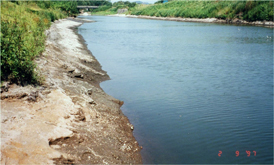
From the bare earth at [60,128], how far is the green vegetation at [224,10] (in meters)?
55.5

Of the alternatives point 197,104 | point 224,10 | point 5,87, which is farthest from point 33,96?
point 224,10

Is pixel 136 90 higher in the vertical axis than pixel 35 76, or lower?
lower

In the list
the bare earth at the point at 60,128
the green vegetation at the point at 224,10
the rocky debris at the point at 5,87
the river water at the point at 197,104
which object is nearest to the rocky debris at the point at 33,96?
the bare earth at the point at 60,128

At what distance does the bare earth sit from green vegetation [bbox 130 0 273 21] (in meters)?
55.5

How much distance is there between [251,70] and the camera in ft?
55.0

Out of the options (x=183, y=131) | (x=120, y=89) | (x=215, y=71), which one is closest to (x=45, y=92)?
(x=183, y=131)

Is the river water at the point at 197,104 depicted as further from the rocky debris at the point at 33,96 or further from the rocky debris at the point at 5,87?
the rocky debris at the point at 5,87

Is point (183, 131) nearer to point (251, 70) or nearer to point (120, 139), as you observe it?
point (120, 139)

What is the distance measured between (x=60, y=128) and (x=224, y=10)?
72.5 meters

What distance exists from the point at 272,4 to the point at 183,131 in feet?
190

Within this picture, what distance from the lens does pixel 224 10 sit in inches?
2813

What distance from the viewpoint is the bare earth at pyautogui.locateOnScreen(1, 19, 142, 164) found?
552cm

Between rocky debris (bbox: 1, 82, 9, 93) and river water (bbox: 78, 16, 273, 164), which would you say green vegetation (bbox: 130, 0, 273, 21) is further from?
rocky debris (bbox: 1, 82, 9, 93)

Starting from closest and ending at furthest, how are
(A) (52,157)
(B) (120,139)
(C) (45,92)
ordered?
1. (A) (52,157)
2. (B) (120,139)
3. (C) (45,92)
